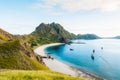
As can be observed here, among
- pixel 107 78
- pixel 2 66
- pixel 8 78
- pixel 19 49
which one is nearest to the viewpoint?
pixel 8 78

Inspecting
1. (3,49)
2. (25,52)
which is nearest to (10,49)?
(3,49)

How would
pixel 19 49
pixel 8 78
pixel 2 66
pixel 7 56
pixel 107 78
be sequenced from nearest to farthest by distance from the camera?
pixel 8 78
pixel 2 66
pixel 7 56
pixel 19 49
pixel 107 78

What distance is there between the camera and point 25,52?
349 feet

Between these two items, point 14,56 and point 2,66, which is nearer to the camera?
point 2,66

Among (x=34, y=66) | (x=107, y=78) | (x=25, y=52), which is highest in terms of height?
(x=25, y=52)

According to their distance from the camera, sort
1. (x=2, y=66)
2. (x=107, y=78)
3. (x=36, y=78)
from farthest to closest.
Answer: (x=107, y=78) → (x=2, y=66) → (x=36, y=78)

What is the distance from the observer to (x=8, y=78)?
76.0 ft

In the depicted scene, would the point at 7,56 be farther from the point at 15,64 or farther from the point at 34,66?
the point at 34,66

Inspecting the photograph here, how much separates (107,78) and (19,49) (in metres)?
53.6

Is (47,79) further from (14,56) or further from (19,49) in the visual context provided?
(19,49)

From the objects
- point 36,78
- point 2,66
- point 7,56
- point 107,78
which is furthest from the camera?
point 107,78

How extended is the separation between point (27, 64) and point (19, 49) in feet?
36.7

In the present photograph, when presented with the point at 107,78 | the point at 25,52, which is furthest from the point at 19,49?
the point at 107,78

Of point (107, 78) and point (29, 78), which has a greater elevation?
point (29, 78)
